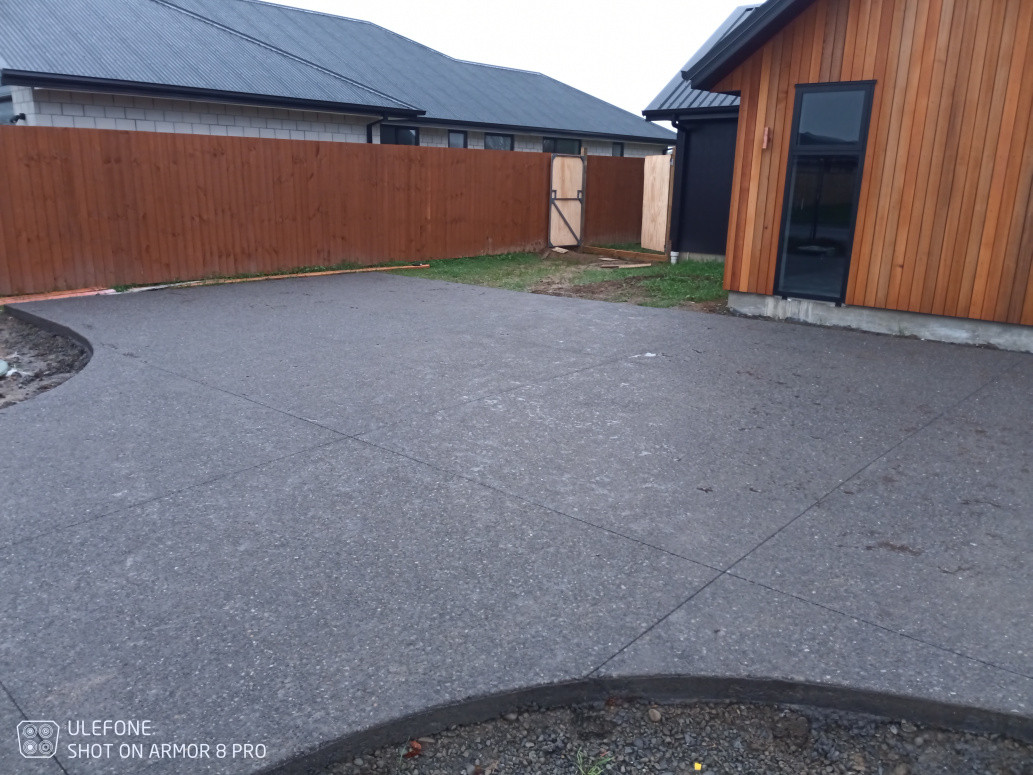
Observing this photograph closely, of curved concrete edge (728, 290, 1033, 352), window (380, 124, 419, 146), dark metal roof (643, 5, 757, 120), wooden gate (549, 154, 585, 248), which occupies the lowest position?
curved concrete edge (728, 290, 1033, 352)

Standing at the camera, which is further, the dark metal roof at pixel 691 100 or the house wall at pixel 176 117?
the dark metal roof at pixel 691 100

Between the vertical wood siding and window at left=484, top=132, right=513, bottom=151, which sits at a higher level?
window at left=484, top=132, right=513, bottom=151

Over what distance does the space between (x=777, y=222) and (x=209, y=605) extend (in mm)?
8107

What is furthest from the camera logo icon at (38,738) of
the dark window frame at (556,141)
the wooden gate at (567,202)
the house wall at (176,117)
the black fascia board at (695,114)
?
the dark window frame at (556,141)

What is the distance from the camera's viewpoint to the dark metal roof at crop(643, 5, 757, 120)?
45.6 ft

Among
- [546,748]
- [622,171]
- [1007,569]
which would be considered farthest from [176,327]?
[622,171]

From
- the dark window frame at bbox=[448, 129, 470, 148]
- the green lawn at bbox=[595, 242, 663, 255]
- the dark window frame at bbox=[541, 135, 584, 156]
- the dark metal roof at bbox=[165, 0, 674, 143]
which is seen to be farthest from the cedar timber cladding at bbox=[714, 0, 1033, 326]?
the dark window frame at bbox=[541, 135, 584, 156]

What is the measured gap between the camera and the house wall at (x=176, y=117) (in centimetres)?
1273

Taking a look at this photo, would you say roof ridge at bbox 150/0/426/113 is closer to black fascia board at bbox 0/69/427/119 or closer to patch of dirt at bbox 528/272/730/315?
black fascia board at bbox 0/69/427/119

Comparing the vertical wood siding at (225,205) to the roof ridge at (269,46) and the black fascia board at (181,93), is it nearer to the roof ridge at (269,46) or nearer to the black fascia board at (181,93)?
the black fascia board at (181,93)

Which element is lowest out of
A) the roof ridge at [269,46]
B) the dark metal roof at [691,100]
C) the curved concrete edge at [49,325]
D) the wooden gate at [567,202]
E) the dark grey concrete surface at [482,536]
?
the curved concrete edge at [49,325]

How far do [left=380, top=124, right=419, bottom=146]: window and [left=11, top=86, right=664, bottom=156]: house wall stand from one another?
943mm

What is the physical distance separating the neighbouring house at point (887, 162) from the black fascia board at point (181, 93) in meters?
8.47

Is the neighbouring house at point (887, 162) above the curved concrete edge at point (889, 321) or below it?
above
